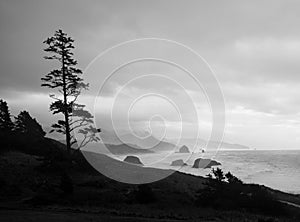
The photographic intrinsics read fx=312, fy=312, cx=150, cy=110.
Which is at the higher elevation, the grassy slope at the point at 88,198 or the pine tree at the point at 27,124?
the pine tree at the point at 27,124

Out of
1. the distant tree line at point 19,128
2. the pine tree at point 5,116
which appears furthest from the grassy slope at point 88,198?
the pine tree at point 5,116

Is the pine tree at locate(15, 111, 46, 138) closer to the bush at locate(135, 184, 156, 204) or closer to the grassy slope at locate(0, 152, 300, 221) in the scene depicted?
the grassy slope at locate(0, 152, 300, 221)

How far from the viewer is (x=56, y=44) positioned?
31797 millimetres

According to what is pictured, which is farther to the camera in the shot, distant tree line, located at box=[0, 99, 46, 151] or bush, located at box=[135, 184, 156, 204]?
distant tree line, located at box=[0, 99, 46, 151]

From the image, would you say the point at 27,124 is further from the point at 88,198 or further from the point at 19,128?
the point at 88,198

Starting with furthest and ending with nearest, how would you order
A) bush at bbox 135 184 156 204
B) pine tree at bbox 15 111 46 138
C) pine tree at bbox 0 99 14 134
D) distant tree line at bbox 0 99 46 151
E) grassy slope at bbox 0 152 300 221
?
pine tree at bbox 15 111 46 138 < pine tree at bbox 0 99 14 134 < distant tree line at bbox 0 99 46 151 < bush at bbox 135 184 156 204 < grassy slope at bbox 0 152 300 221

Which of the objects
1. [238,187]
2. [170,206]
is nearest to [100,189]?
[170,206]

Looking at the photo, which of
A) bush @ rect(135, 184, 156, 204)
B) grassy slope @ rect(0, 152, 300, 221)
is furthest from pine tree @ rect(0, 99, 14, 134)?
bush @ rect(135, 184, 156, 204)

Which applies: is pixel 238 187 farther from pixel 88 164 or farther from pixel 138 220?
pixel 88 164

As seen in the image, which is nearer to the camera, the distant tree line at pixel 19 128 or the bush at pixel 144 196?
the bush at pixel 144 196

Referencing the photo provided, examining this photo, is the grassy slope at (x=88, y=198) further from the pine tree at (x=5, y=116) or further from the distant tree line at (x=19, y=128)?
the pine tree at (x=5, y=116)

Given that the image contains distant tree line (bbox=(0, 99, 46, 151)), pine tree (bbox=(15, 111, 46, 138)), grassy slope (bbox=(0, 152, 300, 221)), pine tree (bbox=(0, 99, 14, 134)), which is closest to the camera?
grassy slope (bbox=(0, 152, 300, 221))

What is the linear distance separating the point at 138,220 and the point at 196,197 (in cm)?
1078

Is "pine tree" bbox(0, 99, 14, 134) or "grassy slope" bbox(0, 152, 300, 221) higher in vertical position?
"pine tree" bbox(0, 99, 14, 134)
